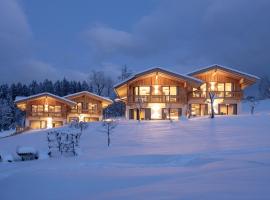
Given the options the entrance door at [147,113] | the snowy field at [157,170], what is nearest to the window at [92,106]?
the entrance door at [147,113]

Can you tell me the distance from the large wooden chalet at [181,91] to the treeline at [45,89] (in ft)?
98.8

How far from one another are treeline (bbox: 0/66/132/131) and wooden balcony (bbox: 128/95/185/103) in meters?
30.6

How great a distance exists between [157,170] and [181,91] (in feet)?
91.2

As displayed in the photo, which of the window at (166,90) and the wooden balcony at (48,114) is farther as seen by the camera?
the wooden balcony at (48,114)

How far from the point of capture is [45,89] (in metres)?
84.6

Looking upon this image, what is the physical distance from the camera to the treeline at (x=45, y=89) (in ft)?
212

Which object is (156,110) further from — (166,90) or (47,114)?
(47,114)

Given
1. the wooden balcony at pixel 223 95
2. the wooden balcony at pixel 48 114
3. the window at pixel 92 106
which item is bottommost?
the wooden balcony at pixel 48 114

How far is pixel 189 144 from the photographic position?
17797 millimetres

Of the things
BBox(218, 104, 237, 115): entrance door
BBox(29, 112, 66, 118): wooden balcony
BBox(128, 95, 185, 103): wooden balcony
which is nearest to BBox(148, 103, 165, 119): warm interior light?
BBox(128, 95, 185, 103): wooden balcony

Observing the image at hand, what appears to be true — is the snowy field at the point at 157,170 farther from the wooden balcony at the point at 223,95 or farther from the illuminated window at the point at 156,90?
the wooden balcony at the point at 223,95

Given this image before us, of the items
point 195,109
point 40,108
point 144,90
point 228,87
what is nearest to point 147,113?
point 144,90

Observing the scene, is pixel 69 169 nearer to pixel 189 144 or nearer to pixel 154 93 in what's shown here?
pixel 189 144

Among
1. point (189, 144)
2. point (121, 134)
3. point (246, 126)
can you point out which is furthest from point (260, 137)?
point (121, 134)
